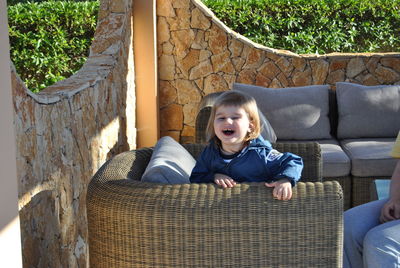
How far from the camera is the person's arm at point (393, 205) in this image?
9.39ft

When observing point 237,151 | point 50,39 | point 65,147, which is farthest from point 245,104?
point 50,39

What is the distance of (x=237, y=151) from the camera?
9.29 feet

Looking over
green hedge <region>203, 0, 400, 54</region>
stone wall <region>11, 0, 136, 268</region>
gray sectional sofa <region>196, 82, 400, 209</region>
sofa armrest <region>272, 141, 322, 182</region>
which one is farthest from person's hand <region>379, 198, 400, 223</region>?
green hedge <region>203, 0, 400, 54</region>

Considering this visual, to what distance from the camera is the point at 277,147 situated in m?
3.27

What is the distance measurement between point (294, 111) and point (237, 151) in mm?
2481

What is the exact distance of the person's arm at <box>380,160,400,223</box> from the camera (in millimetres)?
2863

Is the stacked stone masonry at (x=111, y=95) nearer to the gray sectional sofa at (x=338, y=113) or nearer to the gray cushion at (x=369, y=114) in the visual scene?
the gray sectional sofa at (x=338, y=113)

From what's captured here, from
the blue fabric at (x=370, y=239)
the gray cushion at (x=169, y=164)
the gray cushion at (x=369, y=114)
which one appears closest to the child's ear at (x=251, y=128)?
the gray cushion at (x=169, y=164)

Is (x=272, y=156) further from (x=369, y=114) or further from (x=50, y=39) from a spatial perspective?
(x=50, y=39)

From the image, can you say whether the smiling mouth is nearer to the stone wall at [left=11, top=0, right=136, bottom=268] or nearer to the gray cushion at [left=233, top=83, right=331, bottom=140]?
Answer: the stone wall at [left=11, top=0, right=136, bottom=268]

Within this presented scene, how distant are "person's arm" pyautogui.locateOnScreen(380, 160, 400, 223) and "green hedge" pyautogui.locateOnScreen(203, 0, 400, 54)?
4.97m

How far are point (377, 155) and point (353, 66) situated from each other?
184 cm

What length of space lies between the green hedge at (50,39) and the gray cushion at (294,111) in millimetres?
3141

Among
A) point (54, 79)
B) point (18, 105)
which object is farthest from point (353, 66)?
point (18, 105)
